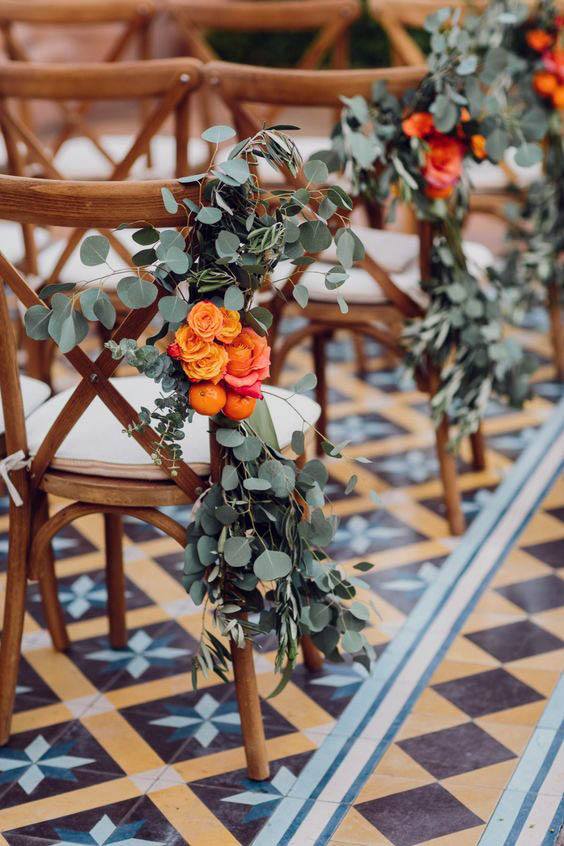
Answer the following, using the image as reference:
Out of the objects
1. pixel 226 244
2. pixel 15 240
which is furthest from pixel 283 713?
pixel 15 240

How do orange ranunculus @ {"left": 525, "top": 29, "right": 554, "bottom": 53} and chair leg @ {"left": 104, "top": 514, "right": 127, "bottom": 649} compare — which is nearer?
chair leg @ {"left": 104, "top": 514, "right": 127, "bottom": 649}

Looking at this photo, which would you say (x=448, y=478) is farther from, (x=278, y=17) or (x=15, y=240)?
(x=278, y=17)

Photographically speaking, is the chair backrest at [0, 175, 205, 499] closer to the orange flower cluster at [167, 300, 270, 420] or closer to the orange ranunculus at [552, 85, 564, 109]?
the orange flower cluster at [167, 300, 270, 420]

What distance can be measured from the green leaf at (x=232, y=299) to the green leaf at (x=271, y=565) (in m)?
0.41

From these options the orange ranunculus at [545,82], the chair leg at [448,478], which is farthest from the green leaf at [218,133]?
the orange ranunculus at [545,82]

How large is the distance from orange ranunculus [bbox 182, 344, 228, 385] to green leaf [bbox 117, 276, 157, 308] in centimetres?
12

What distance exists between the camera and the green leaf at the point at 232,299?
6.56 ft

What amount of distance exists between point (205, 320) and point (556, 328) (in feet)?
8.05

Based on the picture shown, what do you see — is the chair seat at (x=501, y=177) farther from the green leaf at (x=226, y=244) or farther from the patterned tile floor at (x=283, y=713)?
the green leaf at (x=226, y=244)

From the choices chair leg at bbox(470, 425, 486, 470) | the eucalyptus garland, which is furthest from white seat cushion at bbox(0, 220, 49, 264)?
chair leg at bbox(470, 425, 486, 470)

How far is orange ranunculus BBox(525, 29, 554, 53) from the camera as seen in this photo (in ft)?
11.8

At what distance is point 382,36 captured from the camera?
8688mm

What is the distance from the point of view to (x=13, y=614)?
2.44 metres

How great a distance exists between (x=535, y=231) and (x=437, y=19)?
1235 millimetres
